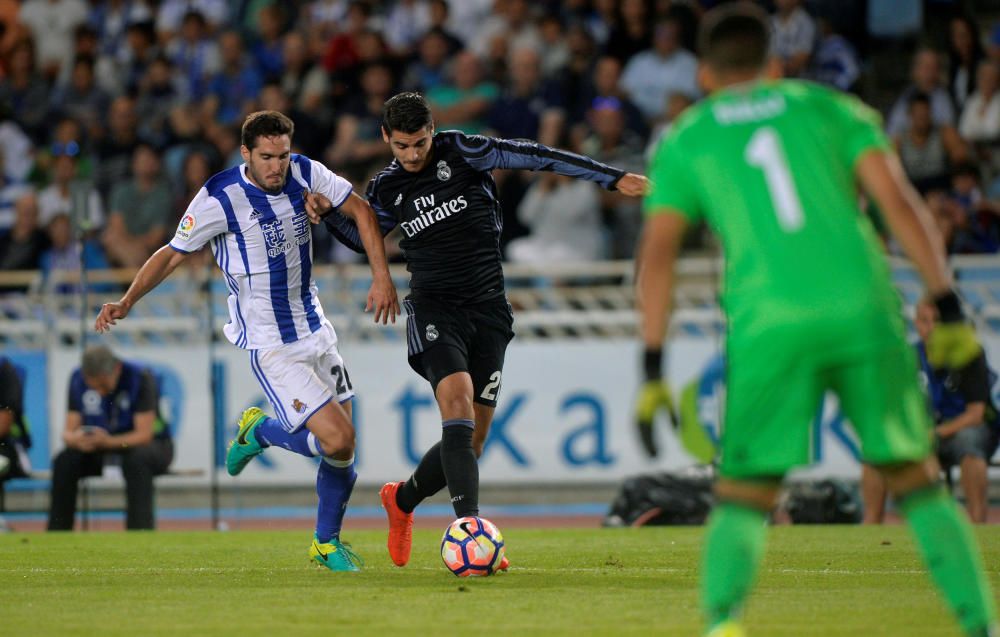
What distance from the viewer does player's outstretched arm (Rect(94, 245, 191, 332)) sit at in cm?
813

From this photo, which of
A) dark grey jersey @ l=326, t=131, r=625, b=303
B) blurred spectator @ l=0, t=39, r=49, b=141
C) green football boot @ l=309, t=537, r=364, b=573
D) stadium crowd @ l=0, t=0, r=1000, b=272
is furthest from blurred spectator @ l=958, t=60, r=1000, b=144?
blurred spectator @ l=0, t=39, r=49, b=141

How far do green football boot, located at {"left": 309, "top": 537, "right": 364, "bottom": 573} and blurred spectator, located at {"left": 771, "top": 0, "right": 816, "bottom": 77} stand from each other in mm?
8999

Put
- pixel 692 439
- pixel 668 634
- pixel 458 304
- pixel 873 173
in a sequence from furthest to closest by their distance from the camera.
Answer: pixel 692 439, pixel 458 304, pixel 668 634, pixel 873 173

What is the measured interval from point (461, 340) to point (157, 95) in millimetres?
11425

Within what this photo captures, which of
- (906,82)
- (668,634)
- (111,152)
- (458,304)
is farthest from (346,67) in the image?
(668,634)

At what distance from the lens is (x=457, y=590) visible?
702 cm

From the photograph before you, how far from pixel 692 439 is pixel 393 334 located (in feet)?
10.0

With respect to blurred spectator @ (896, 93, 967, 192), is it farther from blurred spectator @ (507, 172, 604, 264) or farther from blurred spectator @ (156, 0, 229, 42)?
blurred spectator @ (156, 0, 229, 42)

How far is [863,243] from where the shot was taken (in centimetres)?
451

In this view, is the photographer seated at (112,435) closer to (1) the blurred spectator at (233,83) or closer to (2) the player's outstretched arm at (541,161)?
(1) the blurred spectator at (233,83)

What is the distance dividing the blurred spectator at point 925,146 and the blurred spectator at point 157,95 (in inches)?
329

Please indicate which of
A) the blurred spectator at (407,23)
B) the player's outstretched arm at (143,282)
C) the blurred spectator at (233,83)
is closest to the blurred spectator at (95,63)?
the blurred spectator at (233,83)

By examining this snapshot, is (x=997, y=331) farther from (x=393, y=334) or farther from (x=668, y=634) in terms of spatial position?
(x=668, y=634)

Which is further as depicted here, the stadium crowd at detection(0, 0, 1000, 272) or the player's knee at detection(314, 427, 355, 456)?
the stadium crowd at detection(0, 0, 1000, 272)
